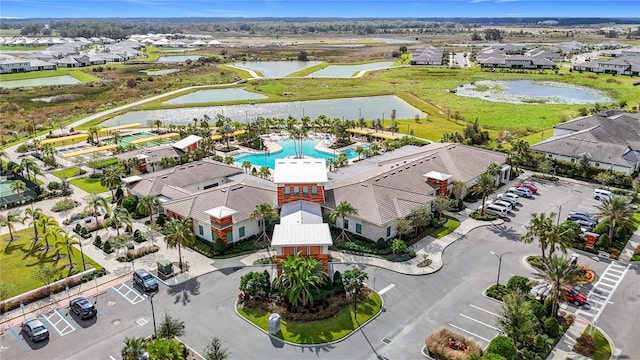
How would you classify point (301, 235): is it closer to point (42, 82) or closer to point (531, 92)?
point (531, 92)

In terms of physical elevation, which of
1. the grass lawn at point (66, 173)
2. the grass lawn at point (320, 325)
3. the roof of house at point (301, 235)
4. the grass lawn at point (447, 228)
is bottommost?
the grass lawn at point (320, 325)

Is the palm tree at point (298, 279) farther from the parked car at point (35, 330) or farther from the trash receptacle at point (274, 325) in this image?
the parked car at point (35, 330)

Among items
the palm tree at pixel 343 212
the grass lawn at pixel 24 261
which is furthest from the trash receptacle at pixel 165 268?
the palm tree at pixel 343 212

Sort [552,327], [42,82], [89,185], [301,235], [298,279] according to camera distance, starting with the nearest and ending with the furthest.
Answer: [552,327] → [298,279] → [301,235] → [89,185] → [42,82]

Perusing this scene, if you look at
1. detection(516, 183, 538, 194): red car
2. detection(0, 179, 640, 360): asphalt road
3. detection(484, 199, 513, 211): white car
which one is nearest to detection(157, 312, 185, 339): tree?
detection(0, 179, 640, 360): asphalt road

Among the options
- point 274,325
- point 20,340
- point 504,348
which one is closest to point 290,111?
point 274,325

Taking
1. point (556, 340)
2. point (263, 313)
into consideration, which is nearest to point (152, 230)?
point (263, 313)

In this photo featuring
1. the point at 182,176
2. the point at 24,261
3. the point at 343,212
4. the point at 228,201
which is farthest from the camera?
the point at 182,176

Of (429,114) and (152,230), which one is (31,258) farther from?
(429,114)
